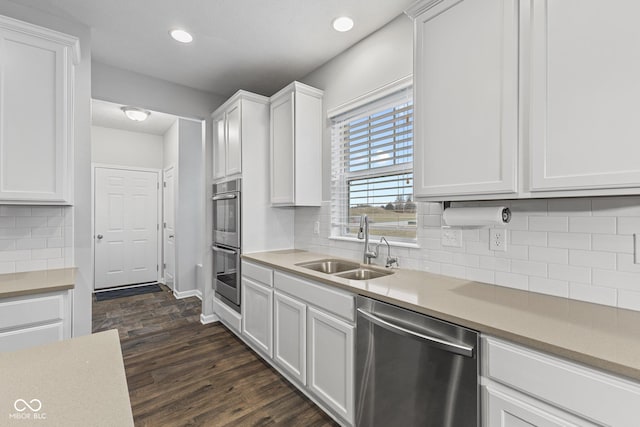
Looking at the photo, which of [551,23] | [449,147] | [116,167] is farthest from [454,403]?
[116,167]

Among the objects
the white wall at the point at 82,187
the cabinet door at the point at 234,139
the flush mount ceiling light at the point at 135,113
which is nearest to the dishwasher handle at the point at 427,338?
the cabinet door at the point at 234,139

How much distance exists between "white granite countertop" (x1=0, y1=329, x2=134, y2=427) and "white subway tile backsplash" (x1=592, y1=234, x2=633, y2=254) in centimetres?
178

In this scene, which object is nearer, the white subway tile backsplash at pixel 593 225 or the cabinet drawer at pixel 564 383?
the cabinet drawer at pixel 564 383

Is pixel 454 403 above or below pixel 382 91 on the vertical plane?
below

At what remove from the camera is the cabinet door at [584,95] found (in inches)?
40.5

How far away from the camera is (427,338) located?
4.22 ft

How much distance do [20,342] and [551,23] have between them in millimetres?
2931

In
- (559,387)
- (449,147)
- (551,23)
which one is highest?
(551,23)

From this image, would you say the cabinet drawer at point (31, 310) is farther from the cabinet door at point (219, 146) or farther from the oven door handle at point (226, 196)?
the cabinet door at point (219, 146)

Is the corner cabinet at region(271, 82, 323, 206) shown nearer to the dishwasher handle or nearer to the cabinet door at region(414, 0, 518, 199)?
the cabinet door at region(414, 0, 518, 199)

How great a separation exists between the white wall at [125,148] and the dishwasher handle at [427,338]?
518 centimetres

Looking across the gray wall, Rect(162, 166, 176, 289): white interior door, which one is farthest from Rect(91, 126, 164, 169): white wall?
the gray wall

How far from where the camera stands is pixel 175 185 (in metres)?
4.65

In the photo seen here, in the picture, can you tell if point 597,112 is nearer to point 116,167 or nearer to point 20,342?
point 20,342
